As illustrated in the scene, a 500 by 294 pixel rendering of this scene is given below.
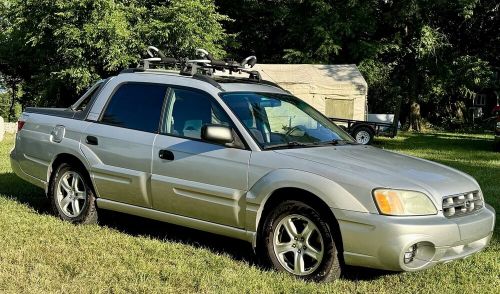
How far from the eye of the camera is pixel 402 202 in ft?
13.8

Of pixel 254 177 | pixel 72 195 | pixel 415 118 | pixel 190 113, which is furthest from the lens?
pixel 415 118

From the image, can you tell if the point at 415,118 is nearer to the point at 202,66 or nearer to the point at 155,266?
the point at 202,66

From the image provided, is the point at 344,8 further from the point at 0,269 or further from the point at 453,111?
the point at 0,269

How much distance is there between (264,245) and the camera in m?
4.77

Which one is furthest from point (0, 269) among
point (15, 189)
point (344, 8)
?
point (344, 8)

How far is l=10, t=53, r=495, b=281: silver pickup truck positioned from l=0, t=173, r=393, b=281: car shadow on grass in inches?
14.6

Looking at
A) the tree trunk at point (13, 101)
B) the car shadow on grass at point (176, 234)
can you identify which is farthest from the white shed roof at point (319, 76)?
the tree trunk at point (13, 101)

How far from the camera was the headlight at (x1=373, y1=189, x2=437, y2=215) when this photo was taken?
13.7 feet

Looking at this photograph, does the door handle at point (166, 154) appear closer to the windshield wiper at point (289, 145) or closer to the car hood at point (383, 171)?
the windshield wiper at point (289, 145)

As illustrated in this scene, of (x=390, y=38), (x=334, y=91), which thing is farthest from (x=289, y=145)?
(x=390, y=38)

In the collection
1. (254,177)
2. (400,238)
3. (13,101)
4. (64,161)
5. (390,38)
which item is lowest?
(13,101)

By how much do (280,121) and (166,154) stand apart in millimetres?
1111

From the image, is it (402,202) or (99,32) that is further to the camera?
(99,32)

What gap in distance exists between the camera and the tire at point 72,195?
241 inches
